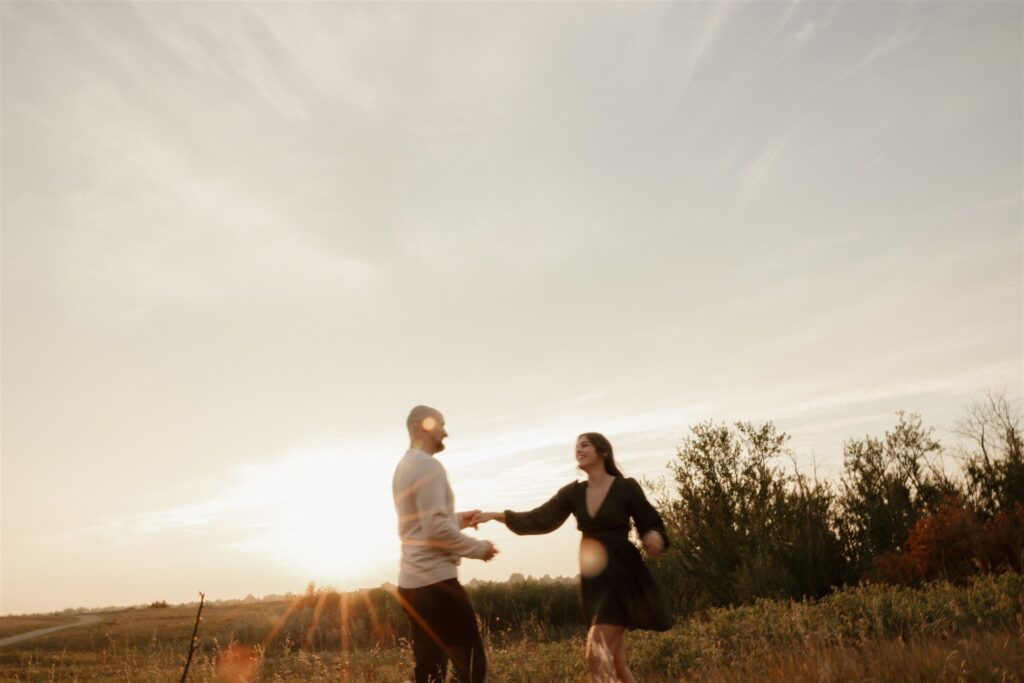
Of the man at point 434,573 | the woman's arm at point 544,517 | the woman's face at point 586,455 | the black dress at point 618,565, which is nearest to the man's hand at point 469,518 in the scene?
the woman's arm at point 544,517

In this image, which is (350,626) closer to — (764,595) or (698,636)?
(764,595)

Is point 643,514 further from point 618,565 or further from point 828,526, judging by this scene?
point 828,526

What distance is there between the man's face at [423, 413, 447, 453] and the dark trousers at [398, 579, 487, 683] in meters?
0.87

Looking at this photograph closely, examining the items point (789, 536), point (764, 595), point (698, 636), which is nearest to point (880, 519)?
point (789, 536)

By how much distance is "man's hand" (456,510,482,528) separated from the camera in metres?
6.99

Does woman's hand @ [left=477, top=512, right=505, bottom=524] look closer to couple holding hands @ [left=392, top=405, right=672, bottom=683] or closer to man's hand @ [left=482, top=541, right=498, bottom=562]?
couple holding hands @ [left=392, top=405, right=672, bottom=683]

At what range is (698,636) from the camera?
10.5 meters

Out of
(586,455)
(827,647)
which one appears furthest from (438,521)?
(827,647)

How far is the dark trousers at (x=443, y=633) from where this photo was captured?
4.87 m

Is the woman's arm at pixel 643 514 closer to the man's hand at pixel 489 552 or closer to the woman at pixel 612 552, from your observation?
the woman at pixel 612 552

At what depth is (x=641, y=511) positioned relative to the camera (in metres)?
6.41

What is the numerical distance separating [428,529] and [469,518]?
2.10 m

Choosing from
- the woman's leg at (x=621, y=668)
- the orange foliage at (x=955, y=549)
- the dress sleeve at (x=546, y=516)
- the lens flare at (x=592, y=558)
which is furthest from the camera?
the orange foliage at (x=955, y=549)

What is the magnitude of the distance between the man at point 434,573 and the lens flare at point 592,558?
1.49 m
